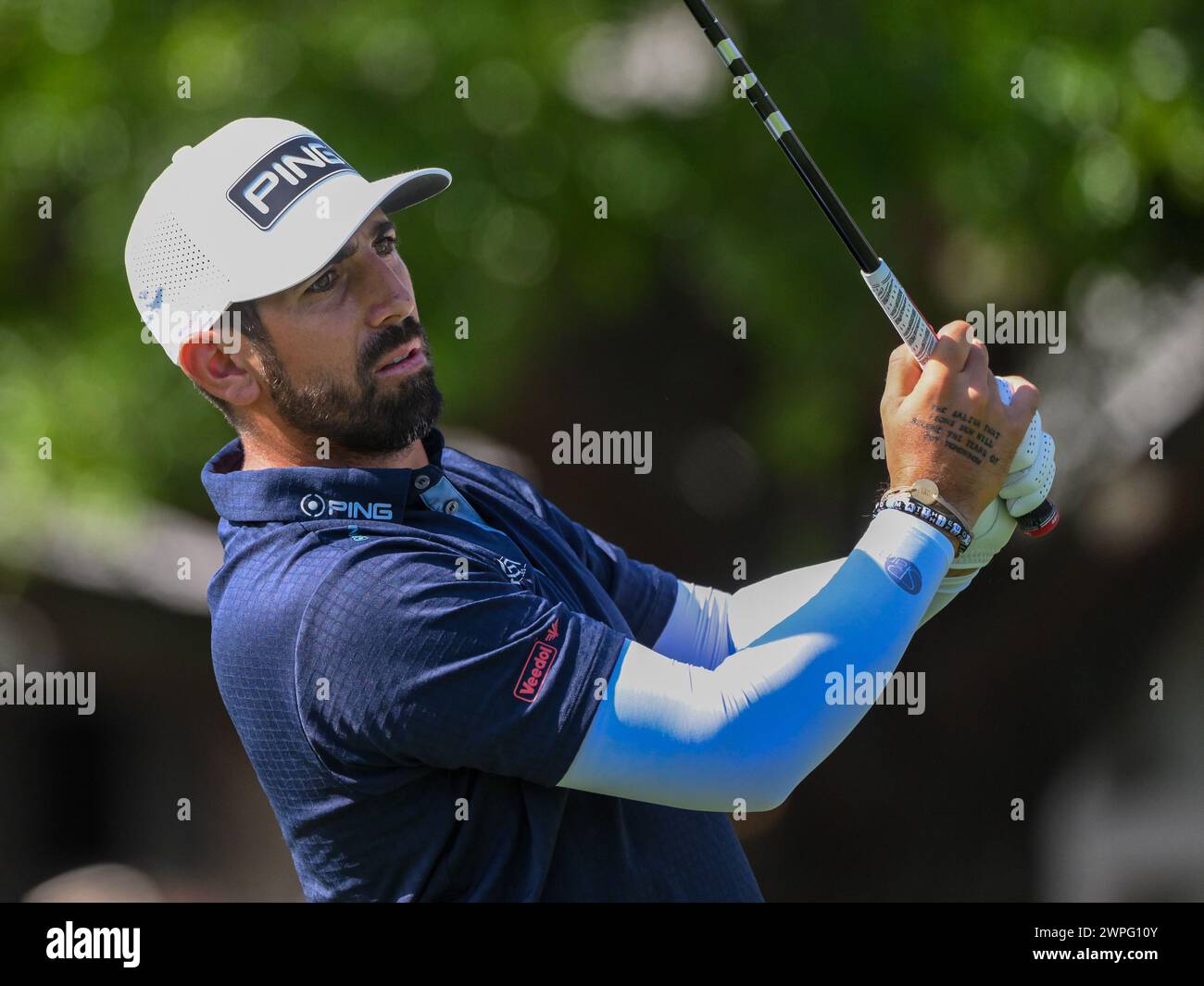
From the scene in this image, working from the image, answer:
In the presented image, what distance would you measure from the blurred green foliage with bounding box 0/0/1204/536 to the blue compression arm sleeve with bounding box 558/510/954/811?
2.86 meters

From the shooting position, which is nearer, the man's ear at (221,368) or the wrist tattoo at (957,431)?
the wrist tattoo at (957,431)

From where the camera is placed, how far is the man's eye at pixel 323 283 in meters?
2.50

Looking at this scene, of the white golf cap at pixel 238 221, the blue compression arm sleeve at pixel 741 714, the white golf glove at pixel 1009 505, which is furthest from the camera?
the white golf glove at pixel 1009 505

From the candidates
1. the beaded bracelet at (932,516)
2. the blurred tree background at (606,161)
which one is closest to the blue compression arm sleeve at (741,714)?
the beaded bracelet at (932,516)

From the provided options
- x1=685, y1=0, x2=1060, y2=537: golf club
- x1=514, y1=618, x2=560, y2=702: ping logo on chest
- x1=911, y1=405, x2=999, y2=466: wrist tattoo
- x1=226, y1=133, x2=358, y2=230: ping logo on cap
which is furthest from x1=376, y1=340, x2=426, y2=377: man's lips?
x1=911, y1=405, x2=999, y2=466: wrist tattoo

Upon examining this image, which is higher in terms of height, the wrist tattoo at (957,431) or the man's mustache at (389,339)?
the man's mustache at (389,339)

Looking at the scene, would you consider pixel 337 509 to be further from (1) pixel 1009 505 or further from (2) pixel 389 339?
(1) pixel 1009 505

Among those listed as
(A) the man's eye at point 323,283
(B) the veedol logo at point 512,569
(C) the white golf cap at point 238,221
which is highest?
(C) the white golf cap at point 238,221

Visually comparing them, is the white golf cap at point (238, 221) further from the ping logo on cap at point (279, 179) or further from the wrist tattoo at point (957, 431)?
the wrist tattoo at point (957, 431)

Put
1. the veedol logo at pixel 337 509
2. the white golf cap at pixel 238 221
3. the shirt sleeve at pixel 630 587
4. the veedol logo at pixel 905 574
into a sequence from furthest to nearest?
1. the shirt sleeve at pixel 630 587
2. the white golf cap at pixel 238 221
3. the veedol logo at pixel 337 509
4. the veedol logo at pixel 905 574

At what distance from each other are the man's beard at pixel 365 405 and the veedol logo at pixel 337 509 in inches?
6.3

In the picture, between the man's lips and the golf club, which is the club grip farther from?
the man's lips

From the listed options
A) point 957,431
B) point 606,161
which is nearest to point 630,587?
point 957,431

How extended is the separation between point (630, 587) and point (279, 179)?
986 mm
